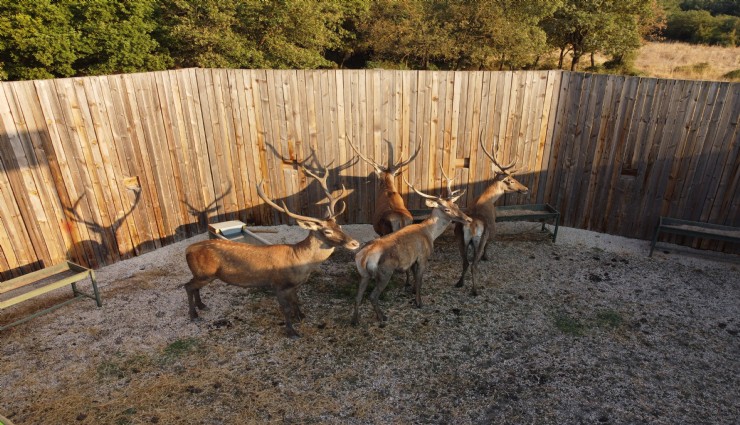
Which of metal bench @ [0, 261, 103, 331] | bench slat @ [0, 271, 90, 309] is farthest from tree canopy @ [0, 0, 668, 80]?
bench slat @ [0, 271, 90, 309]

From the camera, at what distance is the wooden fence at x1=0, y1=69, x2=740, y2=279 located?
24.9ft

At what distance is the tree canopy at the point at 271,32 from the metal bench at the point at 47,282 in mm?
15254

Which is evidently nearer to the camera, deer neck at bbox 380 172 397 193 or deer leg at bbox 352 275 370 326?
deer leg at bbox 352 275 370 326

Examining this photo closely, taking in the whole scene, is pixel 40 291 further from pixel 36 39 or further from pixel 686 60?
pixel 686 60

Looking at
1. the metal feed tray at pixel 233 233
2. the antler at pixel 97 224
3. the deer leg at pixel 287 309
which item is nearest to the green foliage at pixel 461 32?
the metal feed tray at pixel 233 233

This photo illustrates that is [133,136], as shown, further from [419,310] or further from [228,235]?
[419,310]

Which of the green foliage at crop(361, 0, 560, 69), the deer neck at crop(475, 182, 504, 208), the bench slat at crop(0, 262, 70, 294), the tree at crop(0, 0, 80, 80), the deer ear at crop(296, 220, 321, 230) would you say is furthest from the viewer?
the green foliage at crop(361, 0, 560, 69)

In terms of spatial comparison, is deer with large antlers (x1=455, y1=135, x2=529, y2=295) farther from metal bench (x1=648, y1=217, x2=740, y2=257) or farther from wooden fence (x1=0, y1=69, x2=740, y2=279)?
metal bench (x1=648, y1=217, x2=740, y2=257)

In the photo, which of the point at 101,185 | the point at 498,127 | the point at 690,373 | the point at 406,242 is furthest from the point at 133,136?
the point at 690,373

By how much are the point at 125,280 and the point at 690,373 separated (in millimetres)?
8469

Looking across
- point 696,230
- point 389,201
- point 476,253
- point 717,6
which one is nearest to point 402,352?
point 476,253

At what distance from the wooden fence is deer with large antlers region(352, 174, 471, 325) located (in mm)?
2555

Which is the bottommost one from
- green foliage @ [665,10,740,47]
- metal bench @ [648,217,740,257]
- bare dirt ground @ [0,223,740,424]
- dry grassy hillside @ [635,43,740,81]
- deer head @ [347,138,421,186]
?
bare dirt ground @ [0,223,740,424]

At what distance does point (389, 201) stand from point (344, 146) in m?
1.69
